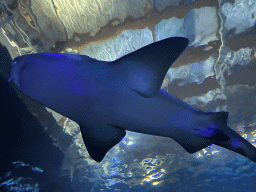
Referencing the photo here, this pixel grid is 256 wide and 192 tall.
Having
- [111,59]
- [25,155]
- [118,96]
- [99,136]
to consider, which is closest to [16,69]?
[118,96]

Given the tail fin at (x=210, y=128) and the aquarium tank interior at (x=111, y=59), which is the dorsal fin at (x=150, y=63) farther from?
the tail fin at (x=210, y=128)

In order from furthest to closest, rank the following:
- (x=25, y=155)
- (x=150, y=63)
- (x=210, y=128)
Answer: (x=25, y=155) → (x=210, y=128) → (x=150, y=63)

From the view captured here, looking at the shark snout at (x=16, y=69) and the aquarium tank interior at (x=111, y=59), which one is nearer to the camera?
the shark snout at (x=16, y=69)

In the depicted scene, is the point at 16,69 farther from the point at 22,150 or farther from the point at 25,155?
the point at 25,155

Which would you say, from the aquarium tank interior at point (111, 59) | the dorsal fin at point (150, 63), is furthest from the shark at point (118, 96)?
the aquarium tank interior at point (111, 59)

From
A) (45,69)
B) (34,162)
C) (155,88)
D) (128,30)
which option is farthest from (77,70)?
(34,162)

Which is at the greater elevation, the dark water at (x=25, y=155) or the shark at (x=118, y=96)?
the shark at (x=118, y=96)

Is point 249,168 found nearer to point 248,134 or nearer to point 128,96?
point 248,134

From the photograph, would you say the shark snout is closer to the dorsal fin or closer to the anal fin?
the dorsal fin

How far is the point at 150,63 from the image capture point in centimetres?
182

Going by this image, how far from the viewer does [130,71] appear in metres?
1.86

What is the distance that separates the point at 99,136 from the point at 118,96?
746 mm

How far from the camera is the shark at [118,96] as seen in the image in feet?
5.06

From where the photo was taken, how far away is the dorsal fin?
1.67m
